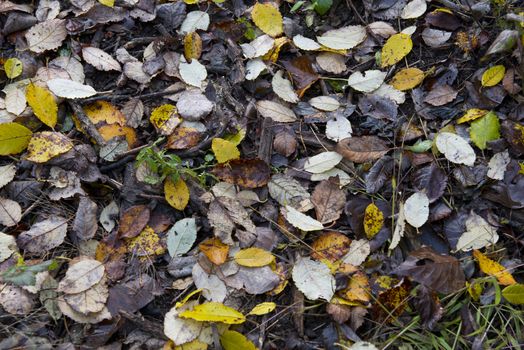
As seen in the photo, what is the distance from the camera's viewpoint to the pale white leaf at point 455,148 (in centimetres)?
165

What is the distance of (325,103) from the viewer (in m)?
1.80

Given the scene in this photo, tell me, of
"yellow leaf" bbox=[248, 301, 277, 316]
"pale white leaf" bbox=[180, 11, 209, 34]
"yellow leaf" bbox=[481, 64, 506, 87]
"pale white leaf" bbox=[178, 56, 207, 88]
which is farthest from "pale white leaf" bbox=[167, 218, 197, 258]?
"yellow leaf" bbox=[481, 64, 506, 87]

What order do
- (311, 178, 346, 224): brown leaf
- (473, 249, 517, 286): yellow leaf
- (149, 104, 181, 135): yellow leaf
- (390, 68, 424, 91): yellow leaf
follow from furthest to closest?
1. (390, 68, 424, 91): yellow leaf
2. (149, 104, 181, 135): yellow leaf
3. (311, 178, 346, 224): brown leaf
4. (473, 249, 517, 286): yellow leaf

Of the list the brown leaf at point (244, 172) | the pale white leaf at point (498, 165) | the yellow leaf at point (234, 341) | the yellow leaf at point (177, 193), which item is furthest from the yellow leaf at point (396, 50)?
the yellow leaf at point (234, 341)

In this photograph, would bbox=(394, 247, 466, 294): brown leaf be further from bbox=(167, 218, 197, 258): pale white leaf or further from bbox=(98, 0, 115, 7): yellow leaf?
bbox=(98, 0, 115, 7): yellow leaf

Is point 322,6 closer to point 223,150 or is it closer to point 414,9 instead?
point 414,9

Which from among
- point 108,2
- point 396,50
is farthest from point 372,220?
point 108,2

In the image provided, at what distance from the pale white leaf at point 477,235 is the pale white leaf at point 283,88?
2.24ft

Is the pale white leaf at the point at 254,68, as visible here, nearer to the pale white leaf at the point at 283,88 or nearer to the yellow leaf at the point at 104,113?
the pale white leaf at the point at 283,88

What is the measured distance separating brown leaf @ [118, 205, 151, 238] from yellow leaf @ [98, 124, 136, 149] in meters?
0.22

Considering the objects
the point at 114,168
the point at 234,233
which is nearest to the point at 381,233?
the point at 234,233

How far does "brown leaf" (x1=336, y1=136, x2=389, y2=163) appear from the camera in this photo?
169 cm

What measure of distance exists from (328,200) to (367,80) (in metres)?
0.48

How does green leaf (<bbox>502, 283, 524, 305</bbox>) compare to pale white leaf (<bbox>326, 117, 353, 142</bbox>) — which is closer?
green leaf (<bbox>502, 283, 524, 305</bbox>)
